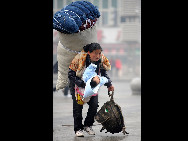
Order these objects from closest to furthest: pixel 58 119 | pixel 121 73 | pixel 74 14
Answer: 1. pixel 74 14
2. pixel 58 119
3. pixel 121 73

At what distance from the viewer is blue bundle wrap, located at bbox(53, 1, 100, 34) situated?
5862 mm

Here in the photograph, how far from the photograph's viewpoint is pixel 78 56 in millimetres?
6109

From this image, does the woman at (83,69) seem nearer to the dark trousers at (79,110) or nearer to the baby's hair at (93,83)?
the dark trousers at (79,110)

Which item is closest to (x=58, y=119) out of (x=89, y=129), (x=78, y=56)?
(x=89, y=129)

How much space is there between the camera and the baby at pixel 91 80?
5.89 metres

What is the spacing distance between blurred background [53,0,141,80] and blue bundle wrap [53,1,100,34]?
142 ft

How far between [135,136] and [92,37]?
1.63 m

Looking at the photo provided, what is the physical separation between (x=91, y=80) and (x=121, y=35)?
48519 mm

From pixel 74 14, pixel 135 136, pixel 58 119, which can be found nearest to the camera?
pixel 74 14

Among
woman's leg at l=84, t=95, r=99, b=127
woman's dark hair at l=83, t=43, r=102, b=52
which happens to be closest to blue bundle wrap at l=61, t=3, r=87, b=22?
woman's dark hair at l=83, t=43, r=102, b=52

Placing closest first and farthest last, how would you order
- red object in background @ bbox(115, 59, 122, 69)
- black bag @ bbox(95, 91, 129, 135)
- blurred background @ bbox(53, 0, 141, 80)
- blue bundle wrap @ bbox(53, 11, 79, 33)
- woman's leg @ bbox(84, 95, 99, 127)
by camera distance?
blue bundle wrap @ bbox(53, 11, 79, 33) → black bag @ bbox(95, 91, 129, 135) → woman's leg @ bbox(84, 95, 99, 127) → blurred background @ bbox(53, 0, 141, 80) → red object in background @ bbox(115, 59, 122, 69)

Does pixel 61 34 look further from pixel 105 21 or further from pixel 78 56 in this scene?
pixel 105 21

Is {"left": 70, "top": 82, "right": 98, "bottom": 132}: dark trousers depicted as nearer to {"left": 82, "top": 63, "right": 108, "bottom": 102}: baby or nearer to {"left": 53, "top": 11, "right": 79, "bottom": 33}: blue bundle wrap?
{"left": 82, "top": 63, "right": 108, "bottom": 102}: baby

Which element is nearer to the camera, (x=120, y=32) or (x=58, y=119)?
(x=58, y=119)
